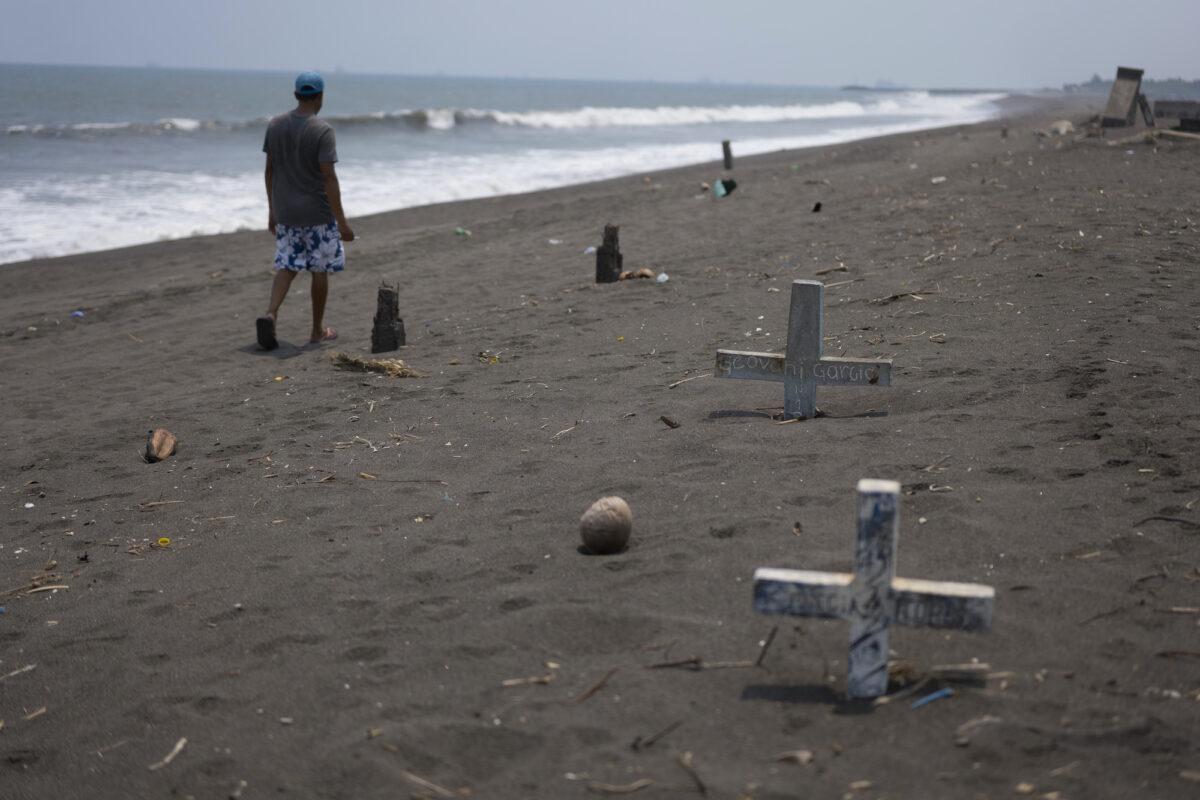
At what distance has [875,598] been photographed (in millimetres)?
2908

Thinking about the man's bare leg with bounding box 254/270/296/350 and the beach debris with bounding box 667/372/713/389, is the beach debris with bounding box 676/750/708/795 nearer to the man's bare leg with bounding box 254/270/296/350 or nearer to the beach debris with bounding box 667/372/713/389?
the beach debris with bounding box 667/372/713/389

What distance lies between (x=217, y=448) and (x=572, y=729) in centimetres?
391

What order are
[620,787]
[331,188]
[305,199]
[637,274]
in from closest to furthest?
1. [620,787]
2. [331,188]
3. [305,199]
4. [637,274]

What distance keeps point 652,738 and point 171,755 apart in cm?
145

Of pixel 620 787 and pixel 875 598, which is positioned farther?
pixel 875 598

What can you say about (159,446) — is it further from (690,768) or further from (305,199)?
(690,768)

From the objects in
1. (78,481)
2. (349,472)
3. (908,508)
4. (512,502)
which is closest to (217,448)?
(78,481)

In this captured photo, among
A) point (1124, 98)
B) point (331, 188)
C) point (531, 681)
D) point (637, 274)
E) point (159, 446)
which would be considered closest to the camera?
point (531, 681)

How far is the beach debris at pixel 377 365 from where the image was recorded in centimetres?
730

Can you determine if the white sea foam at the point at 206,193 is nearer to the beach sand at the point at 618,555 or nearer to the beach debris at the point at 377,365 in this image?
the beach sand at the point at 618,555

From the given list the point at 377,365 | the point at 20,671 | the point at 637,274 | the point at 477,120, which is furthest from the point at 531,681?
the point at 477,120

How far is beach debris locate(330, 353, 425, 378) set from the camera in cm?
730

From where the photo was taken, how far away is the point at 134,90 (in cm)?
7025

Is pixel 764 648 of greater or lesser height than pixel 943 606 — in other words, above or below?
below
